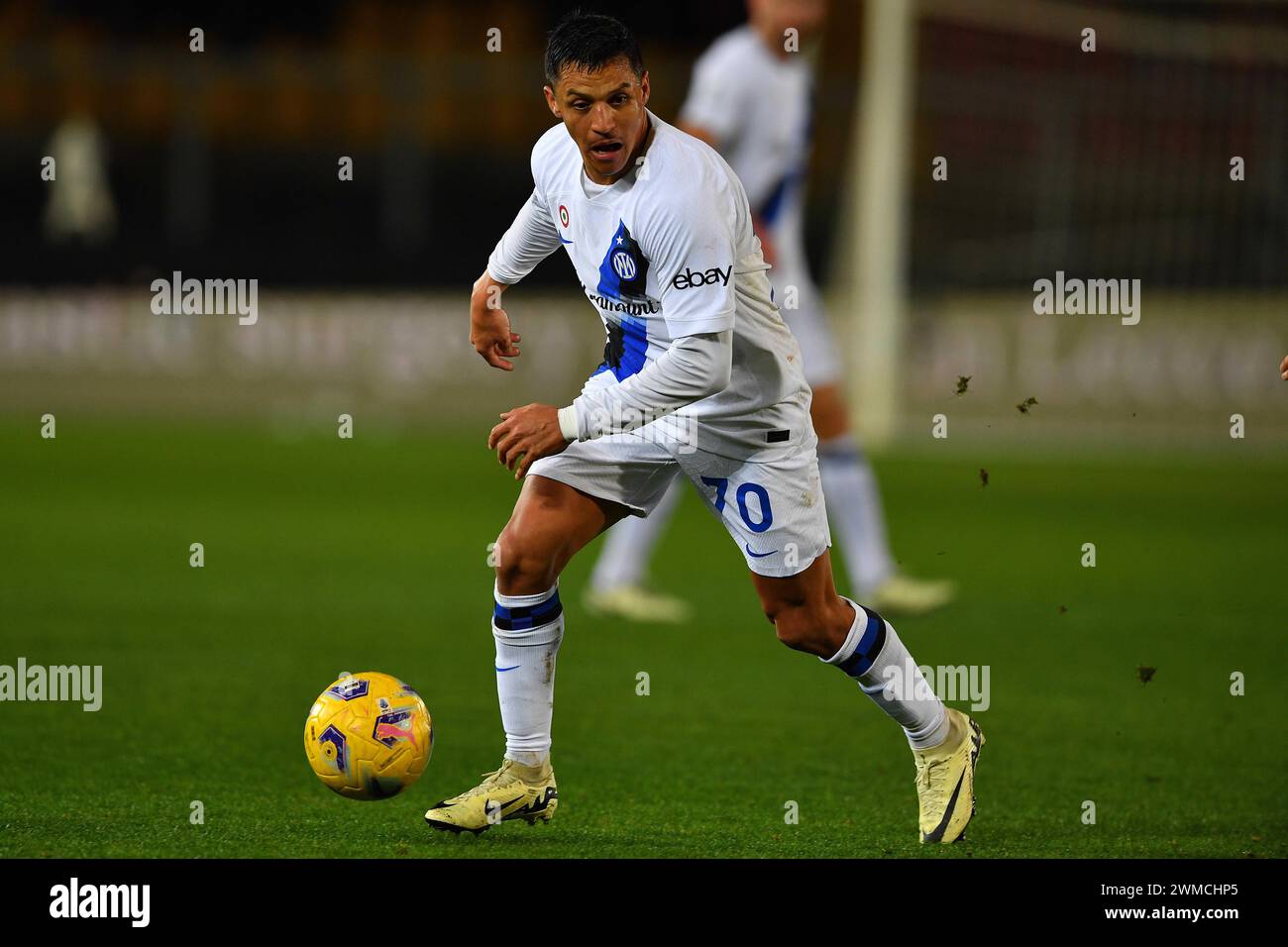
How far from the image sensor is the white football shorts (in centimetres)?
468

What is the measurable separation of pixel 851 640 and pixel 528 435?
1.02 m

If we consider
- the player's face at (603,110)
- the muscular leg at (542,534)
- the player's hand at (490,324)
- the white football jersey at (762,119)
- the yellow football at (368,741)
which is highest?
the white football jersey at (762,119)

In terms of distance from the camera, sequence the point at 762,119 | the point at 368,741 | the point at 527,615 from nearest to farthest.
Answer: the point at 368,741, the point at 527,615, the point at 762,119

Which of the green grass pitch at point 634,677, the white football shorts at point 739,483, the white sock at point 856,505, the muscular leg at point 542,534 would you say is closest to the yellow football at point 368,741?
the green grass pitch at point 634,677

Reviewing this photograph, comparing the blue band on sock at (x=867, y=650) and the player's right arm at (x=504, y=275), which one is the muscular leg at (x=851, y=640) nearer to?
the blue band on sock at (x=867, y=650)

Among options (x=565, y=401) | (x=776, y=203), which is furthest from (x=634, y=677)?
(x=565, y=401)

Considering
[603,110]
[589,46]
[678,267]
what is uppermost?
[589,46]

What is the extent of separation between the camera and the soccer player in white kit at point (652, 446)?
4.33 meters

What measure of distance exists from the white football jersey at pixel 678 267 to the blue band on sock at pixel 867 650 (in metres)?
0.50

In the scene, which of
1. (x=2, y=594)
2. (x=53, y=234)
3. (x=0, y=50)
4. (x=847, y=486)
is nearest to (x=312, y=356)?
(x=53, y=234)

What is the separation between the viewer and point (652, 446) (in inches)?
188

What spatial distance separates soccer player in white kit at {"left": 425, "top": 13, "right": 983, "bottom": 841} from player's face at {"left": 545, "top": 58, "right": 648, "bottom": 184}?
1cm

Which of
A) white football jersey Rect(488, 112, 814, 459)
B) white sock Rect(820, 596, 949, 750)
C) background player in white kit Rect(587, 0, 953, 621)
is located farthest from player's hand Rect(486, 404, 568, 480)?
background player in white kit Rect(587, 0, 953, 621)

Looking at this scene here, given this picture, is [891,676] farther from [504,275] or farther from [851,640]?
[504,275]
